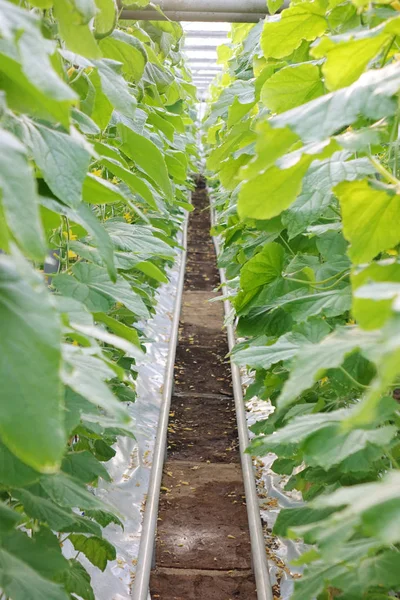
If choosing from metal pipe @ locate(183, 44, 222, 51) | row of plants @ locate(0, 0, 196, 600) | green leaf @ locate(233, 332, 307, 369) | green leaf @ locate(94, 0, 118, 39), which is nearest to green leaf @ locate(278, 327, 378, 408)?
row of plants @ locate(0, 0, 196, 600)

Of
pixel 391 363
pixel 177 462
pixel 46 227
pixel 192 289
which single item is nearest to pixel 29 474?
pixel 46 227

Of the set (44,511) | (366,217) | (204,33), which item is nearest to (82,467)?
(44,511)

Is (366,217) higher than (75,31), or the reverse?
(75,31)

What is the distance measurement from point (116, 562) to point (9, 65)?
9.52 feet

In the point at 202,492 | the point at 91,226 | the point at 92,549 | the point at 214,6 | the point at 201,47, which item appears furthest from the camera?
the point at 201,47

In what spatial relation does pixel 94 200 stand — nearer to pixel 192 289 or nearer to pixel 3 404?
pixel 3 404

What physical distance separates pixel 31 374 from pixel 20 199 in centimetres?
14

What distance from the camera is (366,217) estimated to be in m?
1.16

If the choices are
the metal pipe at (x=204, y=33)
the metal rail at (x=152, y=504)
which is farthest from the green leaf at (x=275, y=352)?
the metal pipe at (x=204, y=33)

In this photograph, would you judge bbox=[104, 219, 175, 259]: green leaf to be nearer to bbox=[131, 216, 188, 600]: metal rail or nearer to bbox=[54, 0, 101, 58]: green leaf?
bbox=[54, 0, 101, 58]: green leaf

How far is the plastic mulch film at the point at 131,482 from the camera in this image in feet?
10.4

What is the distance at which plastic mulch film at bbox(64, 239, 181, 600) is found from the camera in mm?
3169

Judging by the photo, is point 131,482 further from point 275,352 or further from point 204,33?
point 204,33

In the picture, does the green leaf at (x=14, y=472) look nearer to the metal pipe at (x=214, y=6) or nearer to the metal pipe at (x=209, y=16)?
the metal pipe at (x=209, y=16)
